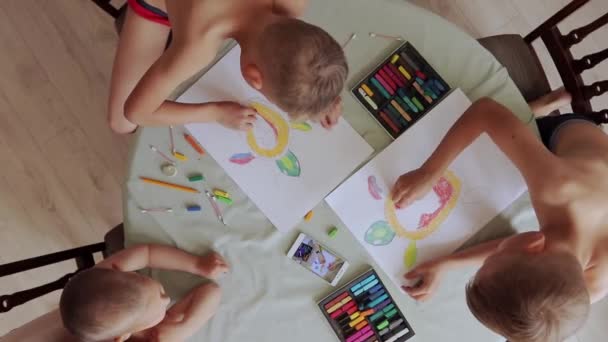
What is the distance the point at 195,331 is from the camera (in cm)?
94

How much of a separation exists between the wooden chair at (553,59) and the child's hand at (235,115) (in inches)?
20.2

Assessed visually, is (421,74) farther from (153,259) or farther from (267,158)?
(153,259)

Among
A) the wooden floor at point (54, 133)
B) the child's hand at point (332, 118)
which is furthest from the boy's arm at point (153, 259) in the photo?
the wooden floor at point (54, 133)

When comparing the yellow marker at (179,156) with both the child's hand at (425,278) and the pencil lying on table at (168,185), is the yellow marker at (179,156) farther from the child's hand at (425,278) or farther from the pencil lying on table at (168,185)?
the child's hand at (425,278)

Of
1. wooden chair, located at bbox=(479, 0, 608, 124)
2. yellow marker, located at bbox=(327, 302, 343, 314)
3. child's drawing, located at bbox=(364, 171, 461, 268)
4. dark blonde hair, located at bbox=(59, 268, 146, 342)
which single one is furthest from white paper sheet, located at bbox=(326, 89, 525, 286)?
dark blonde hair, located at bbox=(59, 268, 146, 342)

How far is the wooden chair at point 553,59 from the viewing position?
41.1 inches

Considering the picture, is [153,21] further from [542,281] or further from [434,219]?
[542,281]

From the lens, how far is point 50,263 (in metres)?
0.99

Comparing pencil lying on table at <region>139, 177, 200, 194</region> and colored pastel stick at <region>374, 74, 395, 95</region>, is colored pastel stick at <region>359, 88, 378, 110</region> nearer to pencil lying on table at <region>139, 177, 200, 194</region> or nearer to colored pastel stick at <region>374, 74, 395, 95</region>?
colored pastel stick at <region>374, 74, 395, 95</region>

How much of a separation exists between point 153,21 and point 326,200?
1.47ft

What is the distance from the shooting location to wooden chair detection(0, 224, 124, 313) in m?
0.93

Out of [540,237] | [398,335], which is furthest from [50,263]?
[540,237]

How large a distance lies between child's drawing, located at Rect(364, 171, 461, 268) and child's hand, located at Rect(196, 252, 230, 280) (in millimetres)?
263

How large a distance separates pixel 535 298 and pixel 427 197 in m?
0.28
